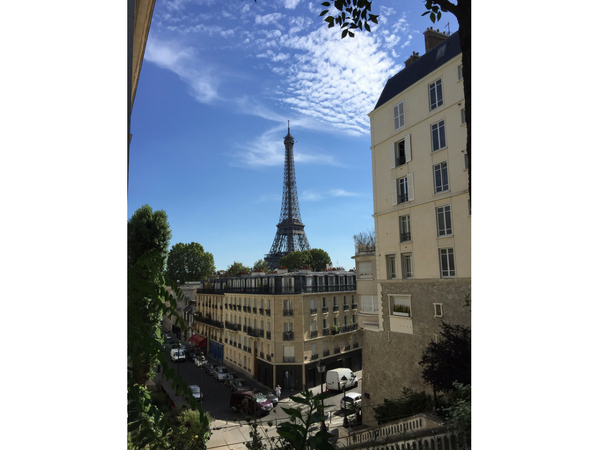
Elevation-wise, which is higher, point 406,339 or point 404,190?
point 404,190

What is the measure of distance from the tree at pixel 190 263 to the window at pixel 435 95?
3993 mm

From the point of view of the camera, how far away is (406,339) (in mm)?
5551

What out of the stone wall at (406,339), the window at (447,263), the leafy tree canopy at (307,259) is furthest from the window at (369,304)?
the leafy tree canopy at (307,259)

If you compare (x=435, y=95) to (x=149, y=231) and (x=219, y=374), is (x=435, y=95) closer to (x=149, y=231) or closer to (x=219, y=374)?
(x=149, y=231)

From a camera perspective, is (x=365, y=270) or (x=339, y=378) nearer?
(x=339, y=378)

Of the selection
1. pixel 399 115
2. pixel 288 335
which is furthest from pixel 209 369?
pixel 399 115

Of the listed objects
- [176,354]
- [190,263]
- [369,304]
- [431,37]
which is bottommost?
[369,304]

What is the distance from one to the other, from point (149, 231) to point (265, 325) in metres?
2.21

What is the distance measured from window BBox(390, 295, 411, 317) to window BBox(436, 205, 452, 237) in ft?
3.59

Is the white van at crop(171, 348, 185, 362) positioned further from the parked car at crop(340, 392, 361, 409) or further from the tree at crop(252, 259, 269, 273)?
the tree at crop(252, 259, 269, 273)
